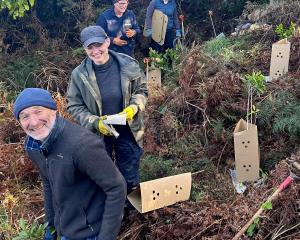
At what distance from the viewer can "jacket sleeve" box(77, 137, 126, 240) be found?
2172 millimetres

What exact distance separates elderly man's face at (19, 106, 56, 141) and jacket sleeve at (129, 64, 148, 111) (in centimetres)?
126

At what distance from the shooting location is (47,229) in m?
2.81

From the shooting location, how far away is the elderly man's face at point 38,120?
2.17 m

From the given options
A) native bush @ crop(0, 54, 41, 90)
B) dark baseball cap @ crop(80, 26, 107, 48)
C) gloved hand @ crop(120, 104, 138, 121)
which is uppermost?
dark baseball cap @ crop(80, 26, 107, 48)

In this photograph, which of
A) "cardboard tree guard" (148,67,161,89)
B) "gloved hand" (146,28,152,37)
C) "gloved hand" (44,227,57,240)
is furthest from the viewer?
"gloved hand" (146,28,152,37)

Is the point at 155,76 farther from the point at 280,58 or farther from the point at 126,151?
the point at 126,151

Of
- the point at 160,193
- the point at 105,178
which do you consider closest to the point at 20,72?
the point at 160,193

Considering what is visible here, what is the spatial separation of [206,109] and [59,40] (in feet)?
16.9

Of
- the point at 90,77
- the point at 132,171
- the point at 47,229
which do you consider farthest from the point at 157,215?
the point at 90,77

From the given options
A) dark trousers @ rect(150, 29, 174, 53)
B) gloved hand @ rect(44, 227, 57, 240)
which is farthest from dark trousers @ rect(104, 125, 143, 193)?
dark trousers @ rect(150, 29, 174, 53)

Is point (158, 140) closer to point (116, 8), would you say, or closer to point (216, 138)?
point (216, 138)

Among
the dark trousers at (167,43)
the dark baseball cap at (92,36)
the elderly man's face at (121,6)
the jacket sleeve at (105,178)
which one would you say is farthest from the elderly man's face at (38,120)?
the dark trousers at (167,43)

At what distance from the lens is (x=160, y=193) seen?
11.1 ft

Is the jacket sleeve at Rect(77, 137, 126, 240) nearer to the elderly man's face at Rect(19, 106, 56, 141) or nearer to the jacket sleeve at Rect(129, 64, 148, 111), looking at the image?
the elderly man's face at Rect(19, 106, 56, 141)
